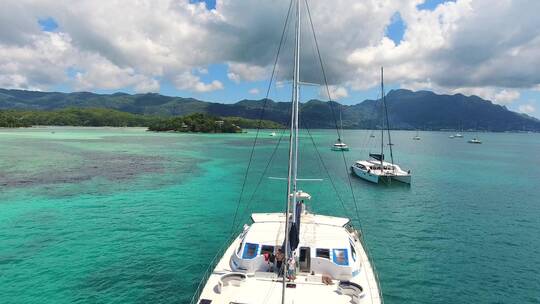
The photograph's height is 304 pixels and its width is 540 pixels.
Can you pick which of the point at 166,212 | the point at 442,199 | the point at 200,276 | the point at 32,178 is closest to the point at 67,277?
the point at 200,276

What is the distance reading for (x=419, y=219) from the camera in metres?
42.5

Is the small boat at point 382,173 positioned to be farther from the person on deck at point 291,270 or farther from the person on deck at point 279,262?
the person on deck at point 291,270

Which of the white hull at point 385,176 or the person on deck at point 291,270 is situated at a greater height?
the person on deck at point 291,270

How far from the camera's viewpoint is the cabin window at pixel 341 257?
2052cm

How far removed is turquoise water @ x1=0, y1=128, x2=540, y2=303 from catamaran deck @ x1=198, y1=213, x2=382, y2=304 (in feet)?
13.9

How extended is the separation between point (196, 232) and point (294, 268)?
18361 millimetres

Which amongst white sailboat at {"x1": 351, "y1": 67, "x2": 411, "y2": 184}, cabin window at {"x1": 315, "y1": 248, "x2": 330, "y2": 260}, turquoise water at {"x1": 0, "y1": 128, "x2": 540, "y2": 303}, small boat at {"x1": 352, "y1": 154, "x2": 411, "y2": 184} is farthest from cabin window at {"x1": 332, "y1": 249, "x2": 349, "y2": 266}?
small boat at {"x1": 352, "y1": 154, "x2": 411, "y2": 184}

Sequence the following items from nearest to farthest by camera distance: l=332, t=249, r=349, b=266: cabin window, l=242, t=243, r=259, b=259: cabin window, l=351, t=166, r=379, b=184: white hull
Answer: l=332, t=249, r=349, b=266: cabin window < l=242, t=243, r=259, b=259: cabin window < l=351, t=166, r=379, b=184: white hull

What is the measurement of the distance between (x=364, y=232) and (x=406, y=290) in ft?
42.0

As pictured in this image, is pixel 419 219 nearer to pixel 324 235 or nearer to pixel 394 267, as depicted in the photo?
pixel 394 267

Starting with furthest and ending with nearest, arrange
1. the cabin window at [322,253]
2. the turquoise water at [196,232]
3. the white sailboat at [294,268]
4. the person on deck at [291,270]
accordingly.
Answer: the turquoise water at [196,232], the cabin window at [322,253], the person on deck at [291,270], the white sailboat at [294,268]

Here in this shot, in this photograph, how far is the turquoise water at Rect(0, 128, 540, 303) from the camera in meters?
24.2

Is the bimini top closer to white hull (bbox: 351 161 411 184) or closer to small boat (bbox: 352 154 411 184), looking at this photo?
white hull (bbox: 351 161 411 184)

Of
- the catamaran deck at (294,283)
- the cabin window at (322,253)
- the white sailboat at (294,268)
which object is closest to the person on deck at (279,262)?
the white sailboat at (294,268)
